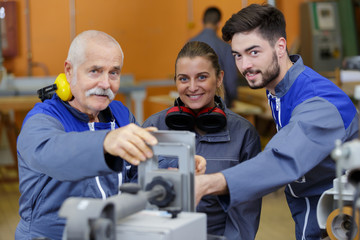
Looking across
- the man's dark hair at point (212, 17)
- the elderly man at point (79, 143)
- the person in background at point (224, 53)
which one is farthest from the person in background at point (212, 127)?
the man's dark hair at point (212, 17)

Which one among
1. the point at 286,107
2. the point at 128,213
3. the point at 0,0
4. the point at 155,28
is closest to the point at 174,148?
the point at 128,213

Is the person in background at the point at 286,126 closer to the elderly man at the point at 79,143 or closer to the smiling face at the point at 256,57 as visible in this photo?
the smiling face at the point at 256,57

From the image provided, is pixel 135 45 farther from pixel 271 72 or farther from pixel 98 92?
pixel 98 92

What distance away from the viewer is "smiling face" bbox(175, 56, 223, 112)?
2.16 metres

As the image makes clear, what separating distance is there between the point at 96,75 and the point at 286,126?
630mm

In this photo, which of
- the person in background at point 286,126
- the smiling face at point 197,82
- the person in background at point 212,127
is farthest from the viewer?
the smiling face at point 197,82

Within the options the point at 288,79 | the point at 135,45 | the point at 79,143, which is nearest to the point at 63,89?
the point at 79,143

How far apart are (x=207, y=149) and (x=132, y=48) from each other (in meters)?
4.75

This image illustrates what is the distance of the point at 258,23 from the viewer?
188 cm

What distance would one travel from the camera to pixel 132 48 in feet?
21.9

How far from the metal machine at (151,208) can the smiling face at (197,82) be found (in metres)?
0.90

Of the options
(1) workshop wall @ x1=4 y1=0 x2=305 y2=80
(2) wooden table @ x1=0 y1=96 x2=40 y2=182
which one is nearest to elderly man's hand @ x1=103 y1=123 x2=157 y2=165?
(2) wooden table @ x1=0 y1=96 x2=40 y2=182

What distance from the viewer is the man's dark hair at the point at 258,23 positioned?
1.87 meters

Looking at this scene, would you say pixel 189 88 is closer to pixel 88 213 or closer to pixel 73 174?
pixel 73 174
